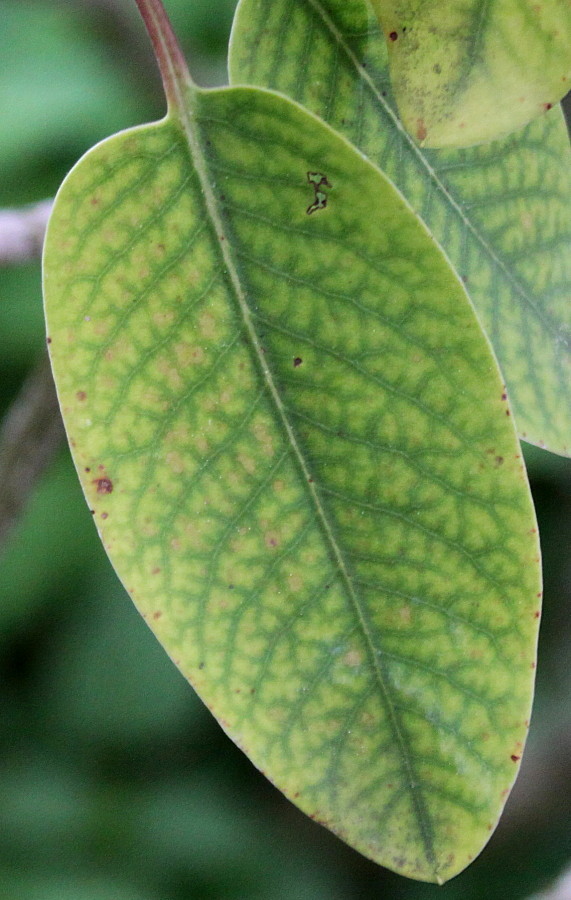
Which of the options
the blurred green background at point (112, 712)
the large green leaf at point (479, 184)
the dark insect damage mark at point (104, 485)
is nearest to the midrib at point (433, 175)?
the large green leaf at point (479, 184)

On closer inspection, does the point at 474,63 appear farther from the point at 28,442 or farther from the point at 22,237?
the point at 28,442

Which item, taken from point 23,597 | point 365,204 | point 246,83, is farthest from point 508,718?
point 23,597

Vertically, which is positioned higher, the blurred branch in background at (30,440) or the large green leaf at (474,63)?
the large green leaf at (474,63)

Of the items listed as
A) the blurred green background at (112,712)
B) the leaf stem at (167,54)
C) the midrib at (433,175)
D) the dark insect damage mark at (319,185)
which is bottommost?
the blurred green background at (112,712)

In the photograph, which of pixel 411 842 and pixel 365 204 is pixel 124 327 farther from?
pixel 411 842

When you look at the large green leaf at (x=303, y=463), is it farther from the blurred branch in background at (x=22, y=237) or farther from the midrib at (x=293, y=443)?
the blurred branch in background at (x=22, y=237)

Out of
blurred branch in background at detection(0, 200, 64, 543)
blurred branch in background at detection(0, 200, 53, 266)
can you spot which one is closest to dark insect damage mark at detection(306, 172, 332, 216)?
blurred branch in background at detection(0, 200, 53, 266)
